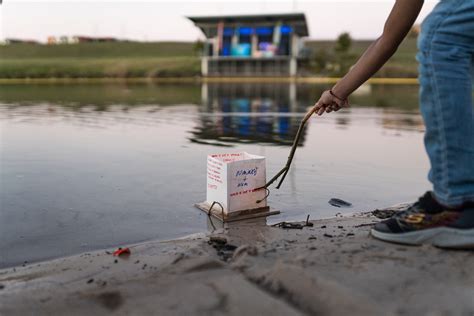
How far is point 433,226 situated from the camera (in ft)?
8.50

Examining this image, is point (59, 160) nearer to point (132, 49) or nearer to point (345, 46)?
point (345, 46)

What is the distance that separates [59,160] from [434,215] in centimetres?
623

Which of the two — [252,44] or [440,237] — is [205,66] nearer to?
[252,44]

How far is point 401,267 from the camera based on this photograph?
2.34m

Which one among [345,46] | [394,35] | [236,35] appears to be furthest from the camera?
[345,46]

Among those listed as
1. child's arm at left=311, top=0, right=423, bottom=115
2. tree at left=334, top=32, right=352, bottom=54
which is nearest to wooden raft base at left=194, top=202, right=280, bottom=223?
child's arm at left=311, top=0, right=423, bottom=115

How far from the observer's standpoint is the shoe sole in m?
2.52

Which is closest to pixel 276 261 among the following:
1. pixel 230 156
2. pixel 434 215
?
pixel 434 215

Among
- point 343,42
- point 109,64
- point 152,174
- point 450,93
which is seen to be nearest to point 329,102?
point 450,93

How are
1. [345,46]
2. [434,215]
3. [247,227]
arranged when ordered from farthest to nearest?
1. [345,46]
2. [247,227]
3. [434,215]

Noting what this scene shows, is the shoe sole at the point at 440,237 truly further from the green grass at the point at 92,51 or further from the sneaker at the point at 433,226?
the green grass at the point at 92,51

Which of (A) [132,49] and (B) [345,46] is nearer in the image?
(B) [345,46]

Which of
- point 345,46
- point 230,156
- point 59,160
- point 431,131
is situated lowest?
point 59,160

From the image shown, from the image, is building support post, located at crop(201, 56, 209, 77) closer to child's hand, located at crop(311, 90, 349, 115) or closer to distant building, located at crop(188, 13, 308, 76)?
distant building, located at crop(188, 13, 308, 76)
